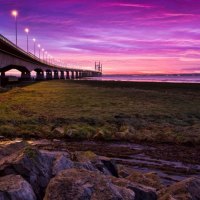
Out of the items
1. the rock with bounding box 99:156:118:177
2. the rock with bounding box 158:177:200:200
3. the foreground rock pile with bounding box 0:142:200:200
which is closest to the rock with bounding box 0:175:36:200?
the foreground rock pile with bounding box 0:142:200:200

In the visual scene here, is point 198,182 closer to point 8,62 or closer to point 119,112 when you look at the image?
point 119,112

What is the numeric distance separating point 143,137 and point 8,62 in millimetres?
55153

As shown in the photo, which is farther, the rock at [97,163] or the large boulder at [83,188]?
the rock at [97,163]

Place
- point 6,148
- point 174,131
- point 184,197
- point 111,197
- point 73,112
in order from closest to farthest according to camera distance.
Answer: point 111,197 < point 184,197 < point 6,148 < point 174,131 < point 73,112

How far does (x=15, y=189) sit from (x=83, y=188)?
1105 millimetres

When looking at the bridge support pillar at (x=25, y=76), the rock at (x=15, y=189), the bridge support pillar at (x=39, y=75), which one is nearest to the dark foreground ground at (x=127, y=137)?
the rock at (x=15, y=189)

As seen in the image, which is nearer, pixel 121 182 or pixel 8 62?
pixel 121 182

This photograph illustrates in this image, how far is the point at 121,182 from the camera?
748 cm

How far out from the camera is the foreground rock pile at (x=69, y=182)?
21.0 feet

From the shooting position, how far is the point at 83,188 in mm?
6422

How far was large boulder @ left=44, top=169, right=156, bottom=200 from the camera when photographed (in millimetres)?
6340

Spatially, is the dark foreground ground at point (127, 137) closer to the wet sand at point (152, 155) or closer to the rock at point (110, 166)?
the wet sand at point (152, 155)

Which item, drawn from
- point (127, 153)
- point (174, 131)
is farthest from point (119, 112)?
point (127, 153)

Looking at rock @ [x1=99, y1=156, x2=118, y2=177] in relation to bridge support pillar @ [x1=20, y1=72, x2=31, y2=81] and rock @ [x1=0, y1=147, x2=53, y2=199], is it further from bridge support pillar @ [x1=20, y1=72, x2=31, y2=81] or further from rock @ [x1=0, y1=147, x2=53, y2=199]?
bridge support pillar @ [x1=20, y1=72, x2=31, y2=81]
